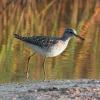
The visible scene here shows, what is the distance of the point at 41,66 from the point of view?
11562 millimetres

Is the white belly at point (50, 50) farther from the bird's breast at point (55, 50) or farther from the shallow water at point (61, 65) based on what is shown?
the shallow water at point (61, 65)

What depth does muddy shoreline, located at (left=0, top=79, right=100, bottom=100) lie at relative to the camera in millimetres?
7371

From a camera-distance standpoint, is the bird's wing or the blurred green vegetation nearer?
the bird's wing

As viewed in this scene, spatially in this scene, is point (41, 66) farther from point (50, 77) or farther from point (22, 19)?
point (22, 19)

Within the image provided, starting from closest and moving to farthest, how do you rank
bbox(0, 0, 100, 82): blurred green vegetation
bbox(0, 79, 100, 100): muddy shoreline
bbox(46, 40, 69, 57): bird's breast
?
bbox(0, 79, 100, 100): muddy shoreline
bbox(46, 40, 69, 57): bird's breast
bbox(0, 0, 100, 82): blurred green vegetation

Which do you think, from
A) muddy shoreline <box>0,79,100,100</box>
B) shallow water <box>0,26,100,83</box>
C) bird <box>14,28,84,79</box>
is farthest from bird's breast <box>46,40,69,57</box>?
muddy shoreline <box>0,79,100,100</box>

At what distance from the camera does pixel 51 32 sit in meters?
14.8

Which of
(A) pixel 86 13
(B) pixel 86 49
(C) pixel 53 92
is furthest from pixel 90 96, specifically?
(A) pixel 86 13

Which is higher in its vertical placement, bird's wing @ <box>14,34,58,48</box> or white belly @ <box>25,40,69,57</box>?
bird's wing @ <box>14,34,58,48</box>

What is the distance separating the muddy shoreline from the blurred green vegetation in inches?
72.7

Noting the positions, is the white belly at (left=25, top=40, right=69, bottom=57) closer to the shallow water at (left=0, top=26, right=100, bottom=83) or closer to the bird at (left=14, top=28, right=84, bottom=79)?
the bird at (left=14, top=28, right=84, bottom=79)

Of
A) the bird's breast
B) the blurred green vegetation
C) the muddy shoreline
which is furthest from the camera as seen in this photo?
the blurred green vegetation

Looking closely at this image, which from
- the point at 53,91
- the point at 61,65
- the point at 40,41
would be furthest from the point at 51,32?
the point at 53,91

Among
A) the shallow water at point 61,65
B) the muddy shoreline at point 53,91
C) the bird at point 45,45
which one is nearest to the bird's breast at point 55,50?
the bird at point 45,45
